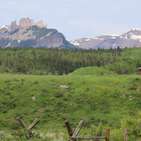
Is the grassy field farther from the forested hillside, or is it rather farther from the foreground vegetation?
the forested hillside

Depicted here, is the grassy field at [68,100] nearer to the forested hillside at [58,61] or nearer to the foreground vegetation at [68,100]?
the foreground vegetation at [68,100]

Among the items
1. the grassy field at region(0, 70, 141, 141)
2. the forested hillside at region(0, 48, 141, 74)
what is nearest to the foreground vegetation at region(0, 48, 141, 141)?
the grassy field at region(0, 70, 141, 141)

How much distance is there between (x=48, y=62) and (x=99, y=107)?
108m

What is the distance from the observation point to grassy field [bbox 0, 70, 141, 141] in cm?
7457

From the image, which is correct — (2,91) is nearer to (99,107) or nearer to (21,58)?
(99,107)

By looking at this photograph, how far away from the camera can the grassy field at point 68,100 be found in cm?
7457

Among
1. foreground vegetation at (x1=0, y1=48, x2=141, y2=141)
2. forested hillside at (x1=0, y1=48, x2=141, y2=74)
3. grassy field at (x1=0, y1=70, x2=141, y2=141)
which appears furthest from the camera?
forested hillside at (x1=0, y1=48, x2=141, y2=74)

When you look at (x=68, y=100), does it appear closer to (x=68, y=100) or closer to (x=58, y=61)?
(x=68, y=100)

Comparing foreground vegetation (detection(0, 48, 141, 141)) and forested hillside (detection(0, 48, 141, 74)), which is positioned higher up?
foreground vegetation (detection(0, 48, 141, 141))

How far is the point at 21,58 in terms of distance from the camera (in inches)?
7254

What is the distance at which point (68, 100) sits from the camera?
269ft

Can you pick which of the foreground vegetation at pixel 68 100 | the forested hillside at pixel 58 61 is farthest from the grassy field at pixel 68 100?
Result: the forested hillside at pixel 58 61

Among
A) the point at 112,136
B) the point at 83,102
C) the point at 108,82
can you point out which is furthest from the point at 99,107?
the point at 112,136

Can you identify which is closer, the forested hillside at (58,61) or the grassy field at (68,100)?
the grassy field at (68,100)
